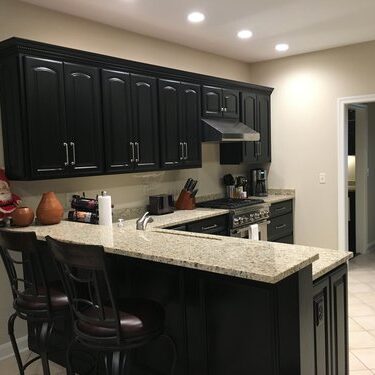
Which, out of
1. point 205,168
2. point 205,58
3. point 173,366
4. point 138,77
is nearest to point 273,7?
point 138,77

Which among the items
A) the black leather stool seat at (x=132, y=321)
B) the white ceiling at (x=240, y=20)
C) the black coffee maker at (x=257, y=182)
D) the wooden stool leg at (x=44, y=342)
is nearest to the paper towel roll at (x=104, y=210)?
the wooden stool leg at (x=44, y=342)

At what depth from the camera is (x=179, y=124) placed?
172 inches

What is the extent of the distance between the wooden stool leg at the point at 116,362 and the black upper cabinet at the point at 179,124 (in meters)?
2.37

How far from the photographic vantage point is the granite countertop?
1838 millimetres

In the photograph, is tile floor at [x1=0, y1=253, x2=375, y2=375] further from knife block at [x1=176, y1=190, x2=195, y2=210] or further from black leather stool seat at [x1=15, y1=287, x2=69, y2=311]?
knife block at [x1=176, y1=190, x2=195, y2=210]

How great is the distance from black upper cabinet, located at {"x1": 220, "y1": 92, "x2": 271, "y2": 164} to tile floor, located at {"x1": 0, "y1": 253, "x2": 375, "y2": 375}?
1.88 m

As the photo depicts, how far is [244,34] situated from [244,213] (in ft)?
6.27

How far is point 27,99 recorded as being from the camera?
3076 millimetres

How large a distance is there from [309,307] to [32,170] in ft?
7.05

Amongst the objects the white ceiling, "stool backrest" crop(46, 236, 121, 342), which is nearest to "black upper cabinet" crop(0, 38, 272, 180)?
the white ceiling

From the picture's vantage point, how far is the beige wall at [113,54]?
3.41 metres

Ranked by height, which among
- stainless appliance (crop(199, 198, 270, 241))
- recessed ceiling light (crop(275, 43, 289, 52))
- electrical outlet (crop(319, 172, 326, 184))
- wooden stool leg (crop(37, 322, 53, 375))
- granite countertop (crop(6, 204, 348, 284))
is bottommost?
wooden stool leg (crop(37, 322, 53, 375))

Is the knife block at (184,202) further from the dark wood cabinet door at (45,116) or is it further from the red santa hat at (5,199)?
the red santa hat at (5,199)

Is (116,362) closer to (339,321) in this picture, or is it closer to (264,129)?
(339,321)
